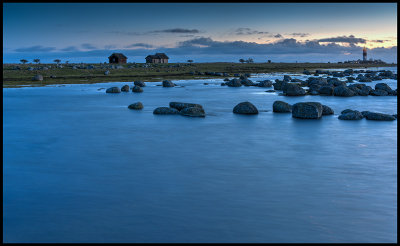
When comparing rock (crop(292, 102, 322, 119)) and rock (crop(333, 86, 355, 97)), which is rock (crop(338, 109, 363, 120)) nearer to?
rock (crop(292, 102, 322, 119))

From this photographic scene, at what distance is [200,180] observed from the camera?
13.8 m

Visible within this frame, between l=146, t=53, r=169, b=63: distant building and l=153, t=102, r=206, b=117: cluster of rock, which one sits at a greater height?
l=146, t=53, r=169, b=63: distant building

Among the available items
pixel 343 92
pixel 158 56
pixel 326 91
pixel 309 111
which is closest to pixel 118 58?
pixel 158 56

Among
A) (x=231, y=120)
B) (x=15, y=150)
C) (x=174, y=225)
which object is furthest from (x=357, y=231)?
(x=231, y=120)

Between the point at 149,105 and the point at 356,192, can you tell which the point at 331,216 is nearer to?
the point at 356,192

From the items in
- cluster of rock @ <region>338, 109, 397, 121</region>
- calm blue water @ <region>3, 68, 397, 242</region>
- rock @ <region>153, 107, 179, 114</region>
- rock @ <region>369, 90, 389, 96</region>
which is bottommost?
calm blue water @ <region>3, 68, 397, 242</region>

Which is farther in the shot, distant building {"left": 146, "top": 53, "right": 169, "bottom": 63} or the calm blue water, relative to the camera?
distant building {"left": 146, "top": 53, "right": 169, "bottom": 63}

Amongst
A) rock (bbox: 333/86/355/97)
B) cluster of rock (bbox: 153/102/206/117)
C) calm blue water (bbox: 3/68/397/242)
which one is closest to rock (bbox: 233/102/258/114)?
calm blue water (bbox: 3/68/397/242)

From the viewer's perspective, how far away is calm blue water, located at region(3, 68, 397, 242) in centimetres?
942

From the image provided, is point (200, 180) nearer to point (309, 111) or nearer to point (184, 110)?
point (309, 111)

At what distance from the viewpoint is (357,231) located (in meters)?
9.34

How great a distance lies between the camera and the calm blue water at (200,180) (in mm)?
9422

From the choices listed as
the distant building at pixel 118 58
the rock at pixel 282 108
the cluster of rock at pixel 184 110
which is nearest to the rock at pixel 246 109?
the rock at pixel 282 108

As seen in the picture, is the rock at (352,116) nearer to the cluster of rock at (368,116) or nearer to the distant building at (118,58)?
the cluster of rock at (368,116)
